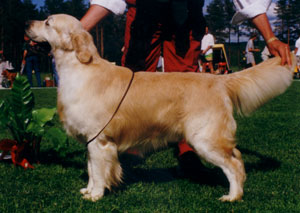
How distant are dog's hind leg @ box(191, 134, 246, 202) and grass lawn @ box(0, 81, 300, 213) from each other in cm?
11

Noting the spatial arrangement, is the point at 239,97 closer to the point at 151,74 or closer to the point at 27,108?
the point at 151,74

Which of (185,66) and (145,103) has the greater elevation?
(185,66)

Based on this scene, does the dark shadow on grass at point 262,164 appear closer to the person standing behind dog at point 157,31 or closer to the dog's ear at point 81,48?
the person standing behind dog at point 157,31

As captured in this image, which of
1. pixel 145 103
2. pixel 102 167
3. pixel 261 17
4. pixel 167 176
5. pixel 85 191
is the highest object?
pixel 261 17

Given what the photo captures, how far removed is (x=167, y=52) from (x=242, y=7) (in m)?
1.05

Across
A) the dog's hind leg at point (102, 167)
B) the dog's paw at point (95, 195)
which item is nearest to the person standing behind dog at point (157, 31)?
the dog's hind leg at point (102, 167)

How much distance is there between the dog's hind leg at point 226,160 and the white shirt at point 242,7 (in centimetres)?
129

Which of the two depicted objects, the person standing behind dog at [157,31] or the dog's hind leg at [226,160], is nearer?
the dog's hind leg at [226,160]

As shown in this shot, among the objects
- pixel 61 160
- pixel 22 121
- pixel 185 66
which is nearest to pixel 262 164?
pixel 185 66

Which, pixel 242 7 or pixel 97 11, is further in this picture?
pixel 97 11

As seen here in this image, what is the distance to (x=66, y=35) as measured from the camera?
298cm

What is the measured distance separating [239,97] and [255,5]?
0.89 meters

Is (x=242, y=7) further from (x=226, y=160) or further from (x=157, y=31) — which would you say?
(x=226, y=160)

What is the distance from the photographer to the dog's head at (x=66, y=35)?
2.92 m
